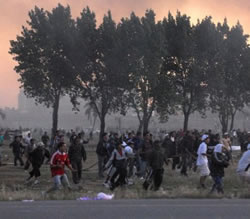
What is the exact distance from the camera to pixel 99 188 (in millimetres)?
17516

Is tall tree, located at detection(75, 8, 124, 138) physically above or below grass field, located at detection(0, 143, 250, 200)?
above

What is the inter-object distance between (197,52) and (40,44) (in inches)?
465

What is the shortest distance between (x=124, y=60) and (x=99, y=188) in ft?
72.0

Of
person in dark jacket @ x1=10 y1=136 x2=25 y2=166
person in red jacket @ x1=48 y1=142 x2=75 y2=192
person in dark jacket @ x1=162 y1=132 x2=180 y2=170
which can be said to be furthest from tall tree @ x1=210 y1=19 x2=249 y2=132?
person in red jacket @ x1=48 y1=142 x2=75 y2=192

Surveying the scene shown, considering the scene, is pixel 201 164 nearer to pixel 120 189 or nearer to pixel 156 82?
Result: pixel 120 189

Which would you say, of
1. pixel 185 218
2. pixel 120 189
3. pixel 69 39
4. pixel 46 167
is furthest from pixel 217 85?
pixel 185 218

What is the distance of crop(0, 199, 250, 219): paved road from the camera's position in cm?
1079

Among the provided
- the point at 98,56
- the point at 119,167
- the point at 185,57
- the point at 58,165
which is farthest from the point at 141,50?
the point at 58,165

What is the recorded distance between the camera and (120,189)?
53.1ft

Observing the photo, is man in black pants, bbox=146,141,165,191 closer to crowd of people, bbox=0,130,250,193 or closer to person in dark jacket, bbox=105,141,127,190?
crowd of people, bbox=0,130,250,193

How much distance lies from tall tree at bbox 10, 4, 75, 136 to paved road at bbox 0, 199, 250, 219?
87.8 ft

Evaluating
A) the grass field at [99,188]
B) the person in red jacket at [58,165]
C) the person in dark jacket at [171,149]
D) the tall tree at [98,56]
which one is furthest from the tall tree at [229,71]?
the person in red jacket at [58,165]

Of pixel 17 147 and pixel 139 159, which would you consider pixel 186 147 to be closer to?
pixel 139 159

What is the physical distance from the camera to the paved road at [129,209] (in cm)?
1079
